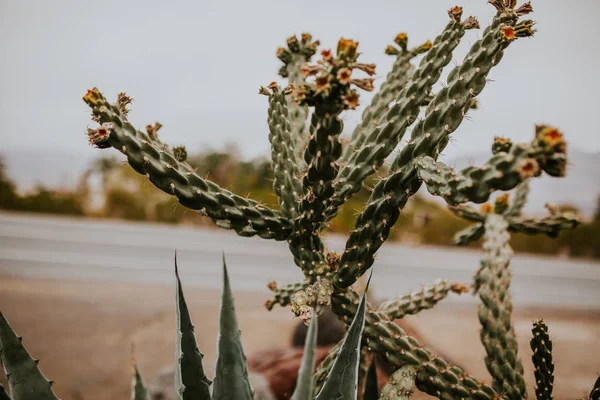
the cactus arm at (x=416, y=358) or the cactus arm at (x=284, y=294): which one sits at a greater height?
the cactus arm at (x=284, y=294)

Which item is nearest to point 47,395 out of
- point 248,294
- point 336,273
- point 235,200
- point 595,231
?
point 235,200

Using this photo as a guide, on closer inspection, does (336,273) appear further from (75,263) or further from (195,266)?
(75,263)

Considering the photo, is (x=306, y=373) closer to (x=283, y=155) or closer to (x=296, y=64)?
(x=283, y=155)

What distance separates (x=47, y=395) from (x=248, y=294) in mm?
4381

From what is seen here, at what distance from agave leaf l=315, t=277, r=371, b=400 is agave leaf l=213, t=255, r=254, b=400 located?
0.20 meters

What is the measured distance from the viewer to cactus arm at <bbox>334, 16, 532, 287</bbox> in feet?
3.75

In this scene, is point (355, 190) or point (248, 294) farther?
Answer: point (248, 294)

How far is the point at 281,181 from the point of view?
1400 millimetres

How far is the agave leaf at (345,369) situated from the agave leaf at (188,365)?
0.97 feet

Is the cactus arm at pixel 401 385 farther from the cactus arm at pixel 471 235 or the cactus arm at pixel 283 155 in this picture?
the cactus arm at pixel 471 235

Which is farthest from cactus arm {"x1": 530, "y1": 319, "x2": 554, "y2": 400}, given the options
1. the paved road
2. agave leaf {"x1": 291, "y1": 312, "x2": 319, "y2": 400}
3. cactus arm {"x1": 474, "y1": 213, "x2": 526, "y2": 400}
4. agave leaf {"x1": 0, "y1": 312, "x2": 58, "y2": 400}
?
the paved road

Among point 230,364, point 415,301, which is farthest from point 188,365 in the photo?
point 415,301

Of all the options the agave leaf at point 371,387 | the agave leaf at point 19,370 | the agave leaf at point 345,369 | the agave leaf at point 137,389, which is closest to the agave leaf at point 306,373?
the agave leaf at point 345,369

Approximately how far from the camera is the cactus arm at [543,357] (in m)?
1.48
